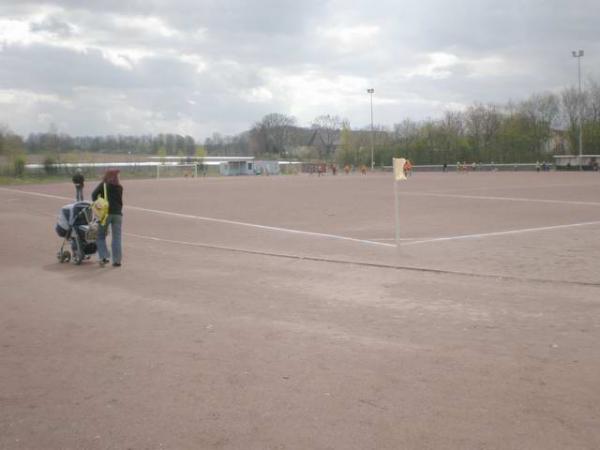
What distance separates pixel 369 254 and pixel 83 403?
9.30 m

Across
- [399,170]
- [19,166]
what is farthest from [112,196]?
[19,166]

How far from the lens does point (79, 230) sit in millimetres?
12719

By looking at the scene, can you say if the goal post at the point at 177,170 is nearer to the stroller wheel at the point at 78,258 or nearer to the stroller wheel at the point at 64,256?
the stroller wheel at the point at 64,256

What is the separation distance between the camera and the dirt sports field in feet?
15.2

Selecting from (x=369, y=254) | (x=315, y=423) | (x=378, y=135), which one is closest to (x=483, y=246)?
(x=369, y=254)

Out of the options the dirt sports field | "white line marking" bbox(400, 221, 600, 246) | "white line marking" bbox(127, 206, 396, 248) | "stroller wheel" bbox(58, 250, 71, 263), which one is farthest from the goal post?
the dirt sports field

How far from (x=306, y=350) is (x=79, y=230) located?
7.66 metres

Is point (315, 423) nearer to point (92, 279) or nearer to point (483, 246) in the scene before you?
point (92, 279)

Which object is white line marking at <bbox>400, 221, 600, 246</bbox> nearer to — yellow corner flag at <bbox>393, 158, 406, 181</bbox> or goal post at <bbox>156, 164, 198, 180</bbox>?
yellow corner flag at <bbox>393, 158, 406, 181</bbox>

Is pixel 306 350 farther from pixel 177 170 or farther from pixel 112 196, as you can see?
pixel 177 170

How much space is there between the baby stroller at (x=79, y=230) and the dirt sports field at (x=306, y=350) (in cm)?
30

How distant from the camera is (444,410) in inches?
194

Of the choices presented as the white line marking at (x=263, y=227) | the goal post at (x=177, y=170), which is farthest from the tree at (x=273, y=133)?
the white line marking at (x=263, y=227)

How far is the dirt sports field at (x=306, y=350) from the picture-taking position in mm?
4637
